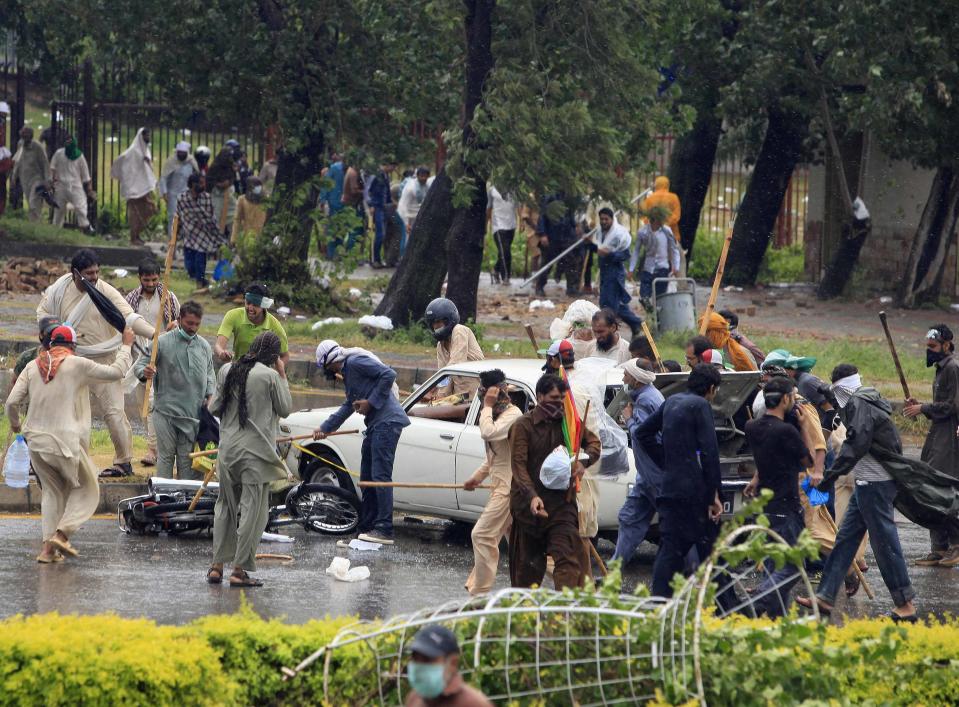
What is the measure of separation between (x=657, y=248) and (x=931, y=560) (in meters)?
9.70

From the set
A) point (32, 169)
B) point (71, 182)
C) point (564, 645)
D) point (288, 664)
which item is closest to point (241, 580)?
point (288, 664)

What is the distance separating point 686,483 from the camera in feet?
30.6

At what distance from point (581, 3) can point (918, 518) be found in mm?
9373

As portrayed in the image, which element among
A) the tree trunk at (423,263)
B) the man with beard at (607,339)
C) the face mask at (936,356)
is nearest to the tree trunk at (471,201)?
the tree trunk at (423,263)

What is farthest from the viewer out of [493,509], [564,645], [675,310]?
[675,310]

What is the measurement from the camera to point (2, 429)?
14250mm

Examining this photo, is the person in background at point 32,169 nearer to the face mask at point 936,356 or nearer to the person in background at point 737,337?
the person in background at point 737,337

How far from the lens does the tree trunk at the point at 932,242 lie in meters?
23.5

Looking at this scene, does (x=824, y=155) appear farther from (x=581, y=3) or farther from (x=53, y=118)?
(x=53, y=118)

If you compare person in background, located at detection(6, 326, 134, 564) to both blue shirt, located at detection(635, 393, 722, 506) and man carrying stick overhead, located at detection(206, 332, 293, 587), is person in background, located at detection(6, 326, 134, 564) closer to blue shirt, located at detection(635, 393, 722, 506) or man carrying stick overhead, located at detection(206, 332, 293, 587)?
man carrying stick overhead, located at detection(206, 332, 293, 587)

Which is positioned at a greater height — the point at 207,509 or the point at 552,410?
the point at 552,410

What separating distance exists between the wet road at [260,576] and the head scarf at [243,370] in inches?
42.6

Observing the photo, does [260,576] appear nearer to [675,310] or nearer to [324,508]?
[324,508]

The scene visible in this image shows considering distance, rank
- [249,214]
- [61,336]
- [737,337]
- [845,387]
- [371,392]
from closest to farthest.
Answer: [845,387] < [61,336] < [371,392] < [737,337] < [249,214]
